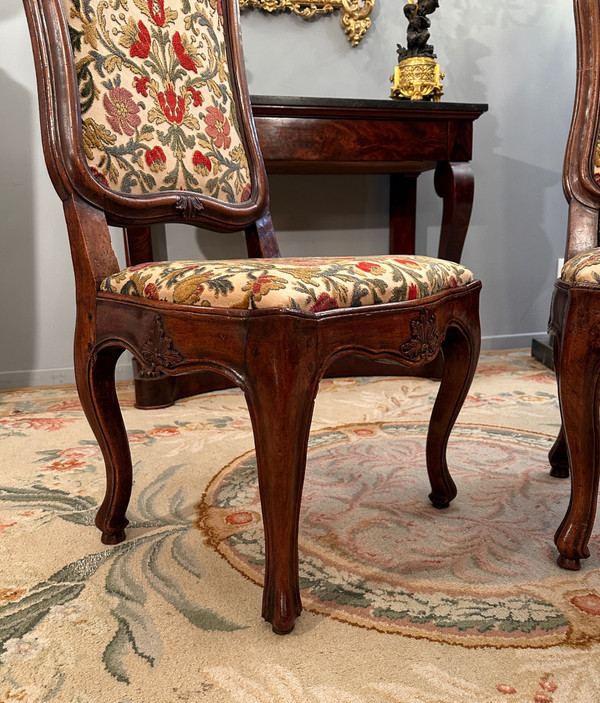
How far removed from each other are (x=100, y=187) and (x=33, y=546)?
630 mm

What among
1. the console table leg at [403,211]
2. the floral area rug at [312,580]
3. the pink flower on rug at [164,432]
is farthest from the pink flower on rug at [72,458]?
the console table leg at [403,211]

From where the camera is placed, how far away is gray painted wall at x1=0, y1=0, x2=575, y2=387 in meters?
2.20

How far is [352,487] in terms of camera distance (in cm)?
134

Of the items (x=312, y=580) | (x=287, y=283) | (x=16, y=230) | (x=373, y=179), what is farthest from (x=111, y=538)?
(x=373, y=179)

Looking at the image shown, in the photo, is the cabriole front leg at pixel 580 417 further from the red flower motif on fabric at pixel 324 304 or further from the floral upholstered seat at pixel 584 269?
the red flower motif on fabric at pixel 324 304

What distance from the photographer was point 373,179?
8.02ft

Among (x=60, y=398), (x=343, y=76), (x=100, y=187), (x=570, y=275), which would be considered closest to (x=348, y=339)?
(x=570, y=275)

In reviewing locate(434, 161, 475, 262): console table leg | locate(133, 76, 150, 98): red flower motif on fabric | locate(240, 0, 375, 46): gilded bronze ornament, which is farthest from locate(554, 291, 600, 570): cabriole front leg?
locate(240, 0, 375, 46): gilded bronze ornament

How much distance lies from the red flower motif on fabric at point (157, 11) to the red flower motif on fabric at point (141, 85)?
4.7 inches

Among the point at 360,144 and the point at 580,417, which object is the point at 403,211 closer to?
the point at 360,144

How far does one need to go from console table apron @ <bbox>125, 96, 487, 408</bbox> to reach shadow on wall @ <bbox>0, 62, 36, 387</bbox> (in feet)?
1.74

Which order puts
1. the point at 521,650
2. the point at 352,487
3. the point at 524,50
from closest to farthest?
the point at 521,650, the point at 352,487, the point at 524,50

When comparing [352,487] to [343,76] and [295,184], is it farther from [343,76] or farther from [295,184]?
[343,76]

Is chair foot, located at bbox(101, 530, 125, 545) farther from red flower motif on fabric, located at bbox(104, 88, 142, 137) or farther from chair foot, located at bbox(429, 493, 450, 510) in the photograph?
red flower motif on fabric, located at bbox(104, 88, 142, 137)
